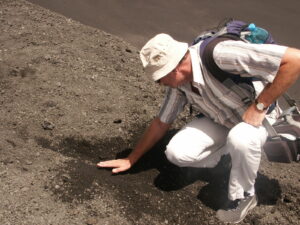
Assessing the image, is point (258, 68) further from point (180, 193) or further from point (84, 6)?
point (84, 6)

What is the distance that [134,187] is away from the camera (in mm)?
2725

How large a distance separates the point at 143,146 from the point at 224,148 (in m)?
0.54

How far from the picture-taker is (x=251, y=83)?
2.41 meters

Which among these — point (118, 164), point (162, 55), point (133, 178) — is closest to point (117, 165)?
point (118, 164)

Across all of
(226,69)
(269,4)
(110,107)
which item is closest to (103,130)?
(110,107)

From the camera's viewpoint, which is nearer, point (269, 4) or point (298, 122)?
point (298, 122)

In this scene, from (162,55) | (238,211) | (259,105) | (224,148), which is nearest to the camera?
(162,55)

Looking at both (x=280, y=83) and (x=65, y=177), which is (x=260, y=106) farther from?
(x=65, y=177)

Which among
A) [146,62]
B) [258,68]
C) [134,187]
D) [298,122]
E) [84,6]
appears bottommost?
[134,187]

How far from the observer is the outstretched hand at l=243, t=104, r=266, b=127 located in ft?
7.70

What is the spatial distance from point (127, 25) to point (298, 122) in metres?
2.40

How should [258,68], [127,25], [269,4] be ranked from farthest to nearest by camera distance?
[269,4] → [127,25] → [258,68]

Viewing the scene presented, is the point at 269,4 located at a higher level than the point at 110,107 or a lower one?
higher

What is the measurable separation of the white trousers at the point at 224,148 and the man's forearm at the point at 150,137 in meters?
0.12
